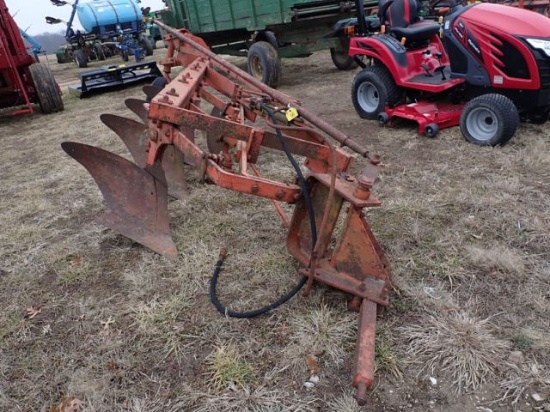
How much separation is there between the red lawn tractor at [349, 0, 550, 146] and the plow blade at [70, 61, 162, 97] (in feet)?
16.5

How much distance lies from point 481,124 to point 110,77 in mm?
7299

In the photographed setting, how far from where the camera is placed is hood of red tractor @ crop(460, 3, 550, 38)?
11.9 ft

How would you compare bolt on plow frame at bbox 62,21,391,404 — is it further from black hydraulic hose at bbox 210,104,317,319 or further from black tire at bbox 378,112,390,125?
black tire at bbox 378,112,390,125

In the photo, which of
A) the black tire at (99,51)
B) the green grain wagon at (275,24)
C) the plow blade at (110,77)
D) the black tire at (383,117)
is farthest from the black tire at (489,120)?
the black tire at (99,51)

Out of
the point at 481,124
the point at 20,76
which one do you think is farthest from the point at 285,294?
the point at 20,76

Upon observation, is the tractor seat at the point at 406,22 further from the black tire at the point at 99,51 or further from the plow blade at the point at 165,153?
the black tire at the point at 99,51

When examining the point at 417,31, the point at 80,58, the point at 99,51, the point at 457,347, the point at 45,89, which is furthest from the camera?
the point at 99,51

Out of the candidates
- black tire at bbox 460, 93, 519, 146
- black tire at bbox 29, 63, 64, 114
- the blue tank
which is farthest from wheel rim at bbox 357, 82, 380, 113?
the blue tank

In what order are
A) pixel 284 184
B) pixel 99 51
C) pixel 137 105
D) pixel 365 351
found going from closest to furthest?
pixel 365 351 → pixel 284 184 → pixel 137 105 → pixel 99 51

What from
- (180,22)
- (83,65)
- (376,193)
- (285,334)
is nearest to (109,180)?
(285,334)

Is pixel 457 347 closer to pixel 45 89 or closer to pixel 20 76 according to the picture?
pixel 45 89

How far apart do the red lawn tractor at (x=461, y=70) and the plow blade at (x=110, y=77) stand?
503cm

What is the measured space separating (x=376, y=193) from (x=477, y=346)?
1.65m

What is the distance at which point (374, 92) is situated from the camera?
507 centimetres
